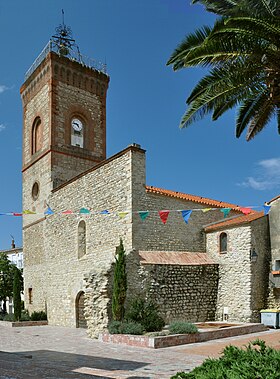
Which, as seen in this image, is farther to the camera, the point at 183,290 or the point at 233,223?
the point at 233,223

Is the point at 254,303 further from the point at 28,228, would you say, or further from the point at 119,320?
the point at 28,228

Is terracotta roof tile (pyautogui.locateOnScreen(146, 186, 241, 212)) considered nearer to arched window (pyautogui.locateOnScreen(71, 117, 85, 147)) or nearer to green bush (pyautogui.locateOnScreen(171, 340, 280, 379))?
arched window (pyautogui.locateOnScreen(71, 117, 85, 147))

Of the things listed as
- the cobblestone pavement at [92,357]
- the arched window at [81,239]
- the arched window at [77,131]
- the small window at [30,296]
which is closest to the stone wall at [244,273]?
the cobblestone pavement at [92,357]

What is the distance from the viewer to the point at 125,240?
1736 cm

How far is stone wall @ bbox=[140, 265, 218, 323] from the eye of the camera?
1641 centimetres

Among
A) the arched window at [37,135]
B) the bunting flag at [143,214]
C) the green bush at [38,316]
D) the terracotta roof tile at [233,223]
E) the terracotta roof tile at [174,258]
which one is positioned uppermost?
the arched window at [37,135]

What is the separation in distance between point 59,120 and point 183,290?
14.0m

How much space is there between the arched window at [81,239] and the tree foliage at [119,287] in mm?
5634

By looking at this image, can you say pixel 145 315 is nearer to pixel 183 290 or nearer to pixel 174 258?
pixel 183 290

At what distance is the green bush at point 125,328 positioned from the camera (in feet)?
45.2

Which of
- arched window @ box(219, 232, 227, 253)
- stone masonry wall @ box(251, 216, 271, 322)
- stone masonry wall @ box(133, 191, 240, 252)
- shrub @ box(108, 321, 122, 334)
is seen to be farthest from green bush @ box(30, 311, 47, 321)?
stone masonry wall @ box(251, 216, 271, 322)

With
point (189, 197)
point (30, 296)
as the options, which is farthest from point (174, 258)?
point (30, 296)

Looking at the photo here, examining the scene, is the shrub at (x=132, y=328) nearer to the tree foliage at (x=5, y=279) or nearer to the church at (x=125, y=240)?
the church at (x=125, y=240)

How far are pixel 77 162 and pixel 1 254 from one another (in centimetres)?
1556
